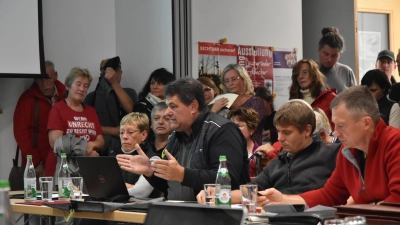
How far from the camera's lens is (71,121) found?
6.04m

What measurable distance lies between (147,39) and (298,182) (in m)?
3.83

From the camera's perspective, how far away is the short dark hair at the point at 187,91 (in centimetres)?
400

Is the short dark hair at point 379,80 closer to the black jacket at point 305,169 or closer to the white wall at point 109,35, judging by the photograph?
the white wall at point 109,35

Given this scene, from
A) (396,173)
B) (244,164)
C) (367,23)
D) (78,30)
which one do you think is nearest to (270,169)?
(244,164)

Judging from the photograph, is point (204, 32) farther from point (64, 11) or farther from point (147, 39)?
point (64, 11)

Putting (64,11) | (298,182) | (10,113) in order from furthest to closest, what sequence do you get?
(64,11), (10,113), (298,182)

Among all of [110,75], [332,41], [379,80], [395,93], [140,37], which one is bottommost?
[395,93]

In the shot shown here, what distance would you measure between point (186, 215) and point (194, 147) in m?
2.30

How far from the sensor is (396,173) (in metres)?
2.96

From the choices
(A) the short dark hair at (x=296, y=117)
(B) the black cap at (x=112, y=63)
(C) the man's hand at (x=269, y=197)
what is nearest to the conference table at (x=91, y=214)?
(C) the man's hand at (x=269, y=197)

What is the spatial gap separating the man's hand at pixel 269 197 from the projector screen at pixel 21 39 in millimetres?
3578

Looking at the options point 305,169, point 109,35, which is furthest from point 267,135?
point 109,35

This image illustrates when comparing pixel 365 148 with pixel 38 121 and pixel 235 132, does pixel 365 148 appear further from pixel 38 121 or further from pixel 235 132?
pixel 38 121

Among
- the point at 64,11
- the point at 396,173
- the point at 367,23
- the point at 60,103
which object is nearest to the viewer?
the point at 396,173
